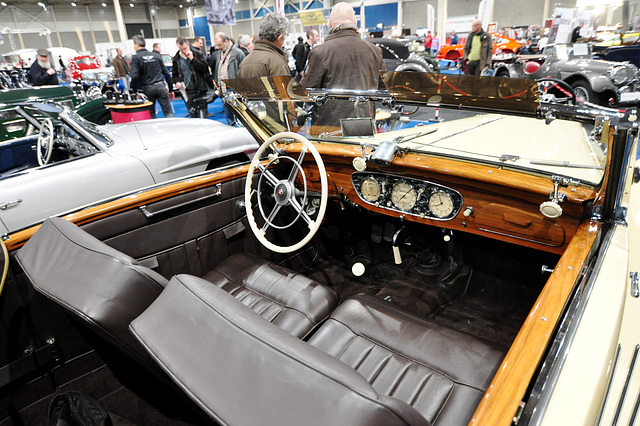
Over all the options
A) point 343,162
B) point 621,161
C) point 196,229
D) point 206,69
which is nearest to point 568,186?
point 621,161

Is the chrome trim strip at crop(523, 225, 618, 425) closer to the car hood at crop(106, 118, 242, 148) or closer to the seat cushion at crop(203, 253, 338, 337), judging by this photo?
the seat cushion at crop(203, 253, 338, 337)

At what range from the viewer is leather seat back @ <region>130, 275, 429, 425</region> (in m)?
0.83

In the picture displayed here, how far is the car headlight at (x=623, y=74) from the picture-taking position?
6637 mm

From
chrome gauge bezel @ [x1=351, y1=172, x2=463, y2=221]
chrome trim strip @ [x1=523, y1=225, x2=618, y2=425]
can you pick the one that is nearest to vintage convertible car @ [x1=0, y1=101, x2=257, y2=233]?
chrome gauge bezel @ [x1=351, y1=172, x2=463, y2=221]

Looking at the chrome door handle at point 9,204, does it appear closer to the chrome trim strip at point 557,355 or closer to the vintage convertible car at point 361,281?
the vintage convertible car at point 361,281

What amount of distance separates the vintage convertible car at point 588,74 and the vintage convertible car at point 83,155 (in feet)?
19.8

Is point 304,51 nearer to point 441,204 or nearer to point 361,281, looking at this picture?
point 361,281

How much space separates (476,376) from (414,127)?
178 centimetres

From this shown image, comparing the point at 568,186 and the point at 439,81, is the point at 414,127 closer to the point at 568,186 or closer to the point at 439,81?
the point at 439,81

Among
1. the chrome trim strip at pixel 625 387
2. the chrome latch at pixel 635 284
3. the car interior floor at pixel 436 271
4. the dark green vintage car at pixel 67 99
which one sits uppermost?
the dark green vintage car at pixel 67 99

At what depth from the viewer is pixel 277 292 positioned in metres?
2.25

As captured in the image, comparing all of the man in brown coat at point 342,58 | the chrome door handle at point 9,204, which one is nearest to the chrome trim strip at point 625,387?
the man in brown coat at point 342,58

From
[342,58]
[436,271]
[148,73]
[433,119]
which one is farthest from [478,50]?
[436,271]

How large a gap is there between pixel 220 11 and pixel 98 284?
8.88 metres
